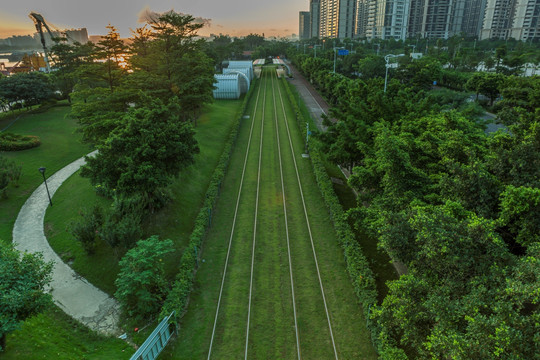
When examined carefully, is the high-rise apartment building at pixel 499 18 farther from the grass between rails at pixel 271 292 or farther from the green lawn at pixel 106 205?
the green lawn at pixel 106 205

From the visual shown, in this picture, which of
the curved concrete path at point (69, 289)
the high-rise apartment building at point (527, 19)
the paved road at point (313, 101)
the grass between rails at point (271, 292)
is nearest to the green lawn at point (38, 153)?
the curved concrete path at point (69, 289)

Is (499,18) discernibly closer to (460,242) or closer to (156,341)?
(460,242)

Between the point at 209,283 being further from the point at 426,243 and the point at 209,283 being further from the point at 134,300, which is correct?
the point at 426,243

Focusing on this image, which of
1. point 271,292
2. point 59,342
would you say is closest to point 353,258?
point 271,292

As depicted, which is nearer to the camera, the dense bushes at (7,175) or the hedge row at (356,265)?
the hedge row at (356,265)

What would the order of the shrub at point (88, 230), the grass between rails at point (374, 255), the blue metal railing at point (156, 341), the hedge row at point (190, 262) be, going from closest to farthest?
the blue metal railing at point (156, 341) < the hedge row at point (190, 262) < the grass between rails at point (374, 255) < the shrub at point (88, 230)

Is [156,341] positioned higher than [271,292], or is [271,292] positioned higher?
[156,341]

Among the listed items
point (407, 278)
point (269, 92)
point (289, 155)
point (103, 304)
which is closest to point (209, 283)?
point (103, 304)
